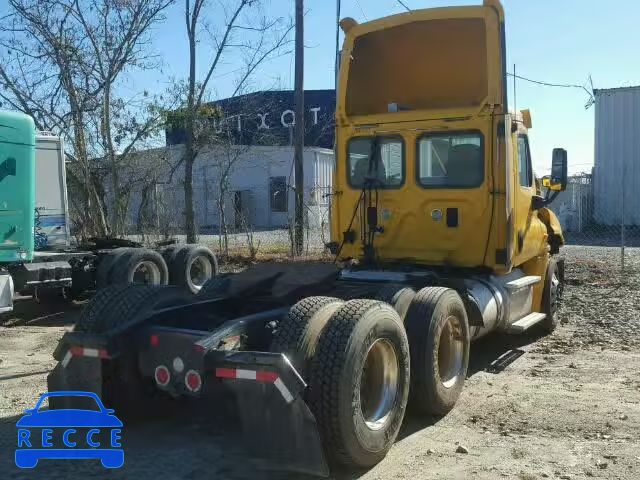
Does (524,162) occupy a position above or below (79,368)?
above

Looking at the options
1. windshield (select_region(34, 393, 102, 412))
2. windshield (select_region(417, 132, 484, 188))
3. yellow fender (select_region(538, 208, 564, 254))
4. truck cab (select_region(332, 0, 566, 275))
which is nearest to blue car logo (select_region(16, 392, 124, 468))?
windshield (select_region(34, 393, 102, 412))

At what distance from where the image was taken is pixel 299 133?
16234 mm

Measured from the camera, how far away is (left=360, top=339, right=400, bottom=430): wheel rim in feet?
15.6

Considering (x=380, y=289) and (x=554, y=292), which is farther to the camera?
(x=554, y=292)

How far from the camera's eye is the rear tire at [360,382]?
4277 millimetres

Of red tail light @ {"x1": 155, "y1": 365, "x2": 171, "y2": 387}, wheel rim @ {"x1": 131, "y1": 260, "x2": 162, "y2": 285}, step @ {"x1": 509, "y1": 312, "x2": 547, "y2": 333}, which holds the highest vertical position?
wheel rim @ {"x1": 131, "y1": 260, "x2": 162, "y2": 285}

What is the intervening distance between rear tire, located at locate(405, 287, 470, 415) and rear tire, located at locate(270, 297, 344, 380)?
3.22ft

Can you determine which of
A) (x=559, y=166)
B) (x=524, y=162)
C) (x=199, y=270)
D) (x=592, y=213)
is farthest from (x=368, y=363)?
(x=592, y=213)

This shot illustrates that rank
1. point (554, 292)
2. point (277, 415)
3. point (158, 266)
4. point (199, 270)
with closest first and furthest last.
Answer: point (277, 415) < point (554, 292) < point (158, 266) < point (199, 270)

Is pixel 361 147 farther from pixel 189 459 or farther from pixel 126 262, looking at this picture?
pixel 126 262

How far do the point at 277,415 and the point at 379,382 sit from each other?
104 cm

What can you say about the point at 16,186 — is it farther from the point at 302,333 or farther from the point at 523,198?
the point at 523,198

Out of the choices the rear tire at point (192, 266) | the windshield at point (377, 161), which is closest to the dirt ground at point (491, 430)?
the windshield at point (377, 161)

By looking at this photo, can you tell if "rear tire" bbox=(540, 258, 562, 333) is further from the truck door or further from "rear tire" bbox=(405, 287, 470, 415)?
"rear tire" bbox=(405, 287, 470, 415)
